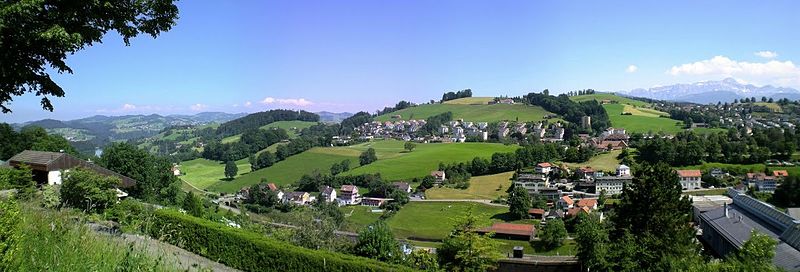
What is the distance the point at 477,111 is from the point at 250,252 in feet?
474

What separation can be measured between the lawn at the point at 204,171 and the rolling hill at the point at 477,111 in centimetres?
6913

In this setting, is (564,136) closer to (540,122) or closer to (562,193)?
(540,122)

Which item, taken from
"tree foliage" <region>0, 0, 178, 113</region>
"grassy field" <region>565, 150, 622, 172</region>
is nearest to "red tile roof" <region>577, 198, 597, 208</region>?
"grassy field" <region>565, 150, 622, 172</region>

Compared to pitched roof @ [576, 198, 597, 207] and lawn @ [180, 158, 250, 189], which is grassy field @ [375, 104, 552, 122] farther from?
pitched roof @ [576, 198, 597, 207]

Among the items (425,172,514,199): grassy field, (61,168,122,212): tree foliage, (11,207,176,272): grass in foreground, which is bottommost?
(425,172,514,199): grassy field

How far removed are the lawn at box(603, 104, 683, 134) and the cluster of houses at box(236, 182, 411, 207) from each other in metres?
65.0

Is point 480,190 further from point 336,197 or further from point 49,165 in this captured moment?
point 49,165

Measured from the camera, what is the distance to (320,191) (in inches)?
2950

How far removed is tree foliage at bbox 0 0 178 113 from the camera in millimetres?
5327

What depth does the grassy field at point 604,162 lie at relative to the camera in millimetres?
74831

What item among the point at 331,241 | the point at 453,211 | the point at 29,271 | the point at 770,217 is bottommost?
the point at 453,211

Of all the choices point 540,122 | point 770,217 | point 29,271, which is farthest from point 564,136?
point 29,271

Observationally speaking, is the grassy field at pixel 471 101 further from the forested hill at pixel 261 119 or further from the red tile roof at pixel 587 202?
the red tile roof at pixel 587 202

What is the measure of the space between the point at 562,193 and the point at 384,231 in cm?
5304
